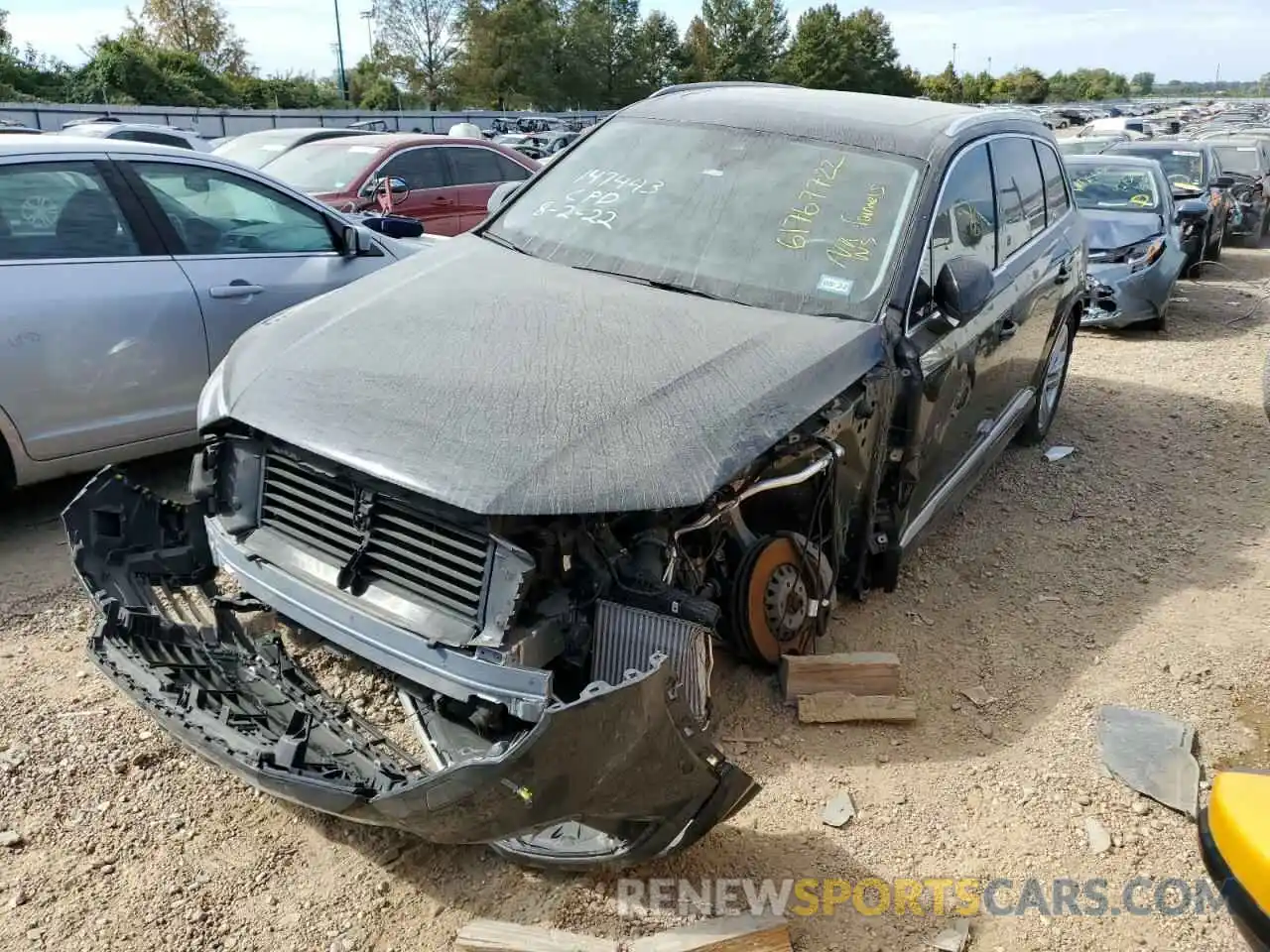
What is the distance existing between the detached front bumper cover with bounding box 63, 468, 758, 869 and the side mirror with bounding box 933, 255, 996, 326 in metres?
2.04

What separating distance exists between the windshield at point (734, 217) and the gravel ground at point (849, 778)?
1398mm

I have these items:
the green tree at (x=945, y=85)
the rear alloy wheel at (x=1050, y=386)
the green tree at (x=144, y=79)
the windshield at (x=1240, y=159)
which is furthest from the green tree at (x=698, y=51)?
the rear alloy wheel at (x=1050, y=386)

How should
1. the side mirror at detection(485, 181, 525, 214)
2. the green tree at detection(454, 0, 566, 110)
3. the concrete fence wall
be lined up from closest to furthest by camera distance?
1. the side mirror at detection(485, 181, 525, 214)
2. the concrete fence wall
3. the green tree at detection(454, 0, 566, 110)

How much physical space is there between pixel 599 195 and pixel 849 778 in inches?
99.0

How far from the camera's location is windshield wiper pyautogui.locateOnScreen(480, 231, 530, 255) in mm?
4156

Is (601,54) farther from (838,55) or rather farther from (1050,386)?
(1050,386)

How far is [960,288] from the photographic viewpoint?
3.62 metres

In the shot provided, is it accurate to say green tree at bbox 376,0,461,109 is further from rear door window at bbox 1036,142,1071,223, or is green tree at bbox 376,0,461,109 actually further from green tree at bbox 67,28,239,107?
rear door window at bbox 1036,142,1071,223

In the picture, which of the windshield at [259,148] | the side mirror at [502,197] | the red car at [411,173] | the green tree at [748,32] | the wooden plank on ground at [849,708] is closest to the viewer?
the wooden plank on ground at [849,708]

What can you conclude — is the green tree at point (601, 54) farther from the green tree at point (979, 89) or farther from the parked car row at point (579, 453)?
the parked car row at point (579, 453)

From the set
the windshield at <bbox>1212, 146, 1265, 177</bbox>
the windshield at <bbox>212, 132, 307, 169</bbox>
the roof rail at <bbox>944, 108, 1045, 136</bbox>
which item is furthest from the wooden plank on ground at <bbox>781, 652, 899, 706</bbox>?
the windshield at <bbox>1212, 146, 1265, 177</bbox>

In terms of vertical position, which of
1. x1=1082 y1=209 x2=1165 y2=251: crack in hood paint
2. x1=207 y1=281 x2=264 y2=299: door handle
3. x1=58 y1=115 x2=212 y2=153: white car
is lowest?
x1=1082 y1=209 x2=1165 y2=251: crack in hood paint

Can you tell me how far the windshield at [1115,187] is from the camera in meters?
10.1

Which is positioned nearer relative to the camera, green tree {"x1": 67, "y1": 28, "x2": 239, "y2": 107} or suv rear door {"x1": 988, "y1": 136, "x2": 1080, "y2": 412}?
suv rear door {"x1": 988, "y1": 136, "x2": 1080, "y2": 412}
